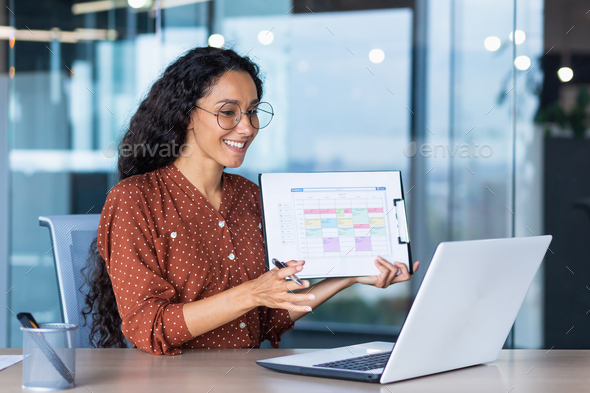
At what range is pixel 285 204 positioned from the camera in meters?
1.43

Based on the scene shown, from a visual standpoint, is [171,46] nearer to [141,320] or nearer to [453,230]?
[453,230]

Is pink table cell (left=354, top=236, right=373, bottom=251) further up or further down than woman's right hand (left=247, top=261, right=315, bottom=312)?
further up

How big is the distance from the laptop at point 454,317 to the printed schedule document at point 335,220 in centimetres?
25

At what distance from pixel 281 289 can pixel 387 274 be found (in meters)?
0.31

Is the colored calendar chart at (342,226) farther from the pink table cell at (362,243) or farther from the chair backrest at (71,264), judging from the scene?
the chair backrest at (71,264)

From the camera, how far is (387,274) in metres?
1.43

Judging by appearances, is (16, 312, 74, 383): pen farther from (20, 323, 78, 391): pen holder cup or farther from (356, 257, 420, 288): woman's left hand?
(356, 257, 420, 288): woman's left hand

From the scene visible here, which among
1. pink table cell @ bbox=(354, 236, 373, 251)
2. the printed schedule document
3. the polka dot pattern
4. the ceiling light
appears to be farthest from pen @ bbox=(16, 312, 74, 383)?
the ceiling light

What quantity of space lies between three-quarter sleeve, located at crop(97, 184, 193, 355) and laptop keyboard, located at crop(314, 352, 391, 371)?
0.38 m

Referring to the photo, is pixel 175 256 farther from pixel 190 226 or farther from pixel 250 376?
pixel 250 376

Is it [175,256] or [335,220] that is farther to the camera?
[175,256]

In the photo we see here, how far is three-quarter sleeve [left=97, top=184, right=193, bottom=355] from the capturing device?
1.33m

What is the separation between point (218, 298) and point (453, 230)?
252cm

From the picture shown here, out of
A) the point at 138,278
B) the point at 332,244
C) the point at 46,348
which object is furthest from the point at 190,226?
the point at 46,348
